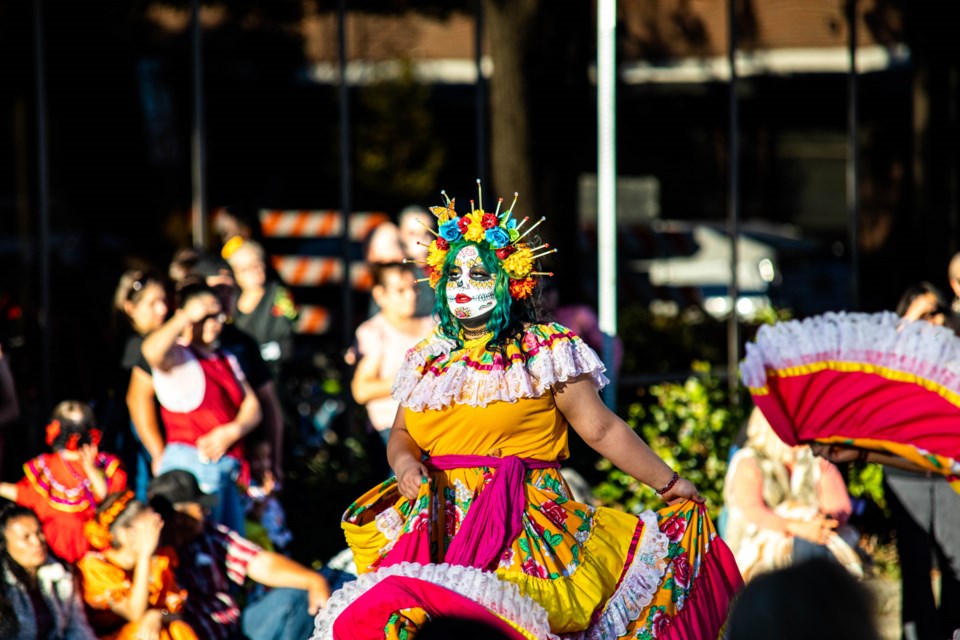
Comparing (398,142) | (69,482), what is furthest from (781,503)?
(398,142)

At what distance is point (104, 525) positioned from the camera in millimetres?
6523

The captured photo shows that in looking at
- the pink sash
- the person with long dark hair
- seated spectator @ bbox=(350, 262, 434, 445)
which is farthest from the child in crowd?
the pink sash

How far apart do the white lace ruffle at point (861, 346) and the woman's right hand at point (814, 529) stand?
96cm

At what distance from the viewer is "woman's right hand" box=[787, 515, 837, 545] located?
22.1ft

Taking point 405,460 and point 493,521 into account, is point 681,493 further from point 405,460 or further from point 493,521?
point 405,460

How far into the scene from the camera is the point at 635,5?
11578 mm

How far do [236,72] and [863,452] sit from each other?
21.5 feet

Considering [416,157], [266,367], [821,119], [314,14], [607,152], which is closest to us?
[266,367]

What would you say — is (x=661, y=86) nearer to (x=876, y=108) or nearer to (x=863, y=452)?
(x=876, y=108)

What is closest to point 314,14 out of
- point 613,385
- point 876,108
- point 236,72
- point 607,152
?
point 236,72

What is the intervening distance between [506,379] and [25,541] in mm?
2198

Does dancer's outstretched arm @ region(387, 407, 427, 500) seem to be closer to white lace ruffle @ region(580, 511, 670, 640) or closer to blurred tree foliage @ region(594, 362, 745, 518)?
white lace ruffle @ region(580, 511, 670, 640)

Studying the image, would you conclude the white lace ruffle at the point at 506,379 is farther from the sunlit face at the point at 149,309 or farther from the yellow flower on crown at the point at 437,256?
the sunlit face at the point at 149,309

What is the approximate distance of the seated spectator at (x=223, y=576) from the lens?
656 centimetres
